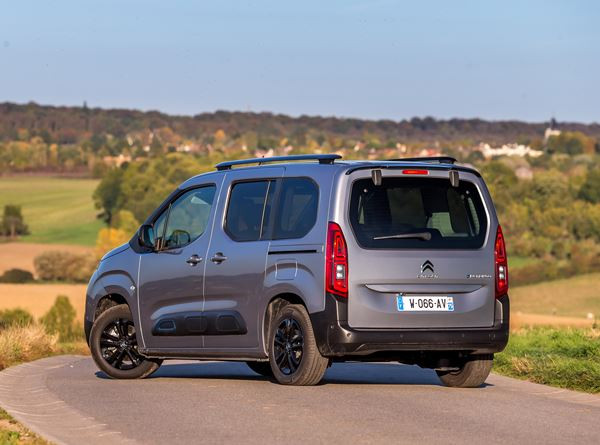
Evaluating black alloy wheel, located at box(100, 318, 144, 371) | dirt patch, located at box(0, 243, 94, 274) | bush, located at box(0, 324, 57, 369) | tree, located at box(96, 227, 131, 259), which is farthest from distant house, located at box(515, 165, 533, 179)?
black alloy wheel, located at box(100, 318, 144, 371)

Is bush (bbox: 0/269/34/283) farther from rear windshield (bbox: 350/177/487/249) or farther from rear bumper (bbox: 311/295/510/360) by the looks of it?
rear bumper (bbox: 311/295/510/360)

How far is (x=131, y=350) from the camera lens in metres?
14.2

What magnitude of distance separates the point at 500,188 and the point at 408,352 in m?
160

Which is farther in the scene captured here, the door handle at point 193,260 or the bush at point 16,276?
the bush at point 16,276

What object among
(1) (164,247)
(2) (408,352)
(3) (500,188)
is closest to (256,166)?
(1) (164,247)

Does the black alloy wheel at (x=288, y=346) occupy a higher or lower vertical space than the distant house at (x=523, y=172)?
higher

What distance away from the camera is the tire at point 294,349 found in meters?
12.2

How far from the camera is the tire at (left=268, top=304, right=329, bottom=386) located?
12.2 metres

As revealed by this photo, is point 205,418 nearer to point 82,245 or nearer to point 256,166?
point 256,166

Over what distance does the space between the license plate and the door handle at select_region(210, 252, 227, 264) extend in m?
1.85

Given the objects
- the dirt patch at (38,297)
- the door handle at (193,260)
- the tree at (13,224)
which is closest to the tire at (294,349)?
the door handle at (193,260)

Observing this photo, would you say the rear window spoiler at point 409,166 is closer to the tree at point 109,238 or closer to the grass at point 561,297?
the grass at point 561,297

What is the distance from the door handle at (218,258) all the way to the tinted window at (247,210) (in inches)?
7.4

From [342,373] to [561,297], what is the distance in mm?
101711
